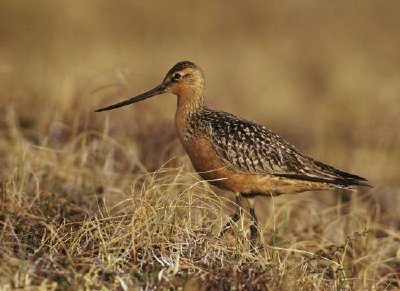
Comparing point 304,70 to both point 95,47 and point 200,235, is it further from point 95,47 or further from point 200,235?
point 200,235

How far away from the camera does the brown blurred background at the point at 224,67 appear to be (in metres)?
9.14

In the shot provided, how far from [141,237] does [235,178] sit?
1.52 meters

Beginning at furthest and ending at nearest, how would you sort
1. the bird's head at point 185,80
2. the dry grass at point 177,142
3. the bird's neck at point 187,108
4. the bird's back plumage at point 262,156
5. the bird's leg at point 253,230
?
the bird's head at point 185,80 < the bird's neck at point 187,108 < the bird's back plumage at point 262,156 < the bird's leg at point 253,230 < the dry grass at point 177,142

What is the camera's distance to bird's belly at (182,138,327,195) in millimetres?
6711

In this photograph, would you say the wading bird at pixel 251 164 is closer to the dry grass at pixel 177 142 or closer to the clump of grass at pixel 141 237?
the dry grass at pixel 177 142

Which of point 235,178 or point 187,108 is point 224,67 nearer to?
point 187,108

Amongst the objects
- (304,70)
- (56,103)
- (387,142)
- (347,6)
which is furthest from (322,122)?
(347,6)

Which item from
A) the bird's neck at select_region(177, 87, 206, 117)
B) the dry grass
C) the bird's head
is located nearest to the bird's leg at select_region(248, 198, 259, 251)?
the dry grass

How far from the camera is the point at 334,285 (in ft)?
18.3

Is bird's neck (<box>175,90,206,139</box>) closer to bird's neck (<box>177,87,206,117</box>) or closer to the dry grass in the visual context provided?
bird's neck (<box>177,87,206,117</box>)

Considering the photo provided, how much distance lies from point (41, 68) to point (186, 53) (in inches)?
100

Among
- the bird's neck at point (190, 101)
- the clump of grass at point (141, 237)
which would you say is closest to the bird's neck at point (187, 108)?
the bird's neck at point (190, 101)

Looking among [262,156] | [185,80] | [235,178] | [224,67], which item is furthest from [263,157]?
[224,67]

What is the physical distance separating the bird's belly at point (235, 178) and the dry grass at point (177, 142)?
0.19 meters
